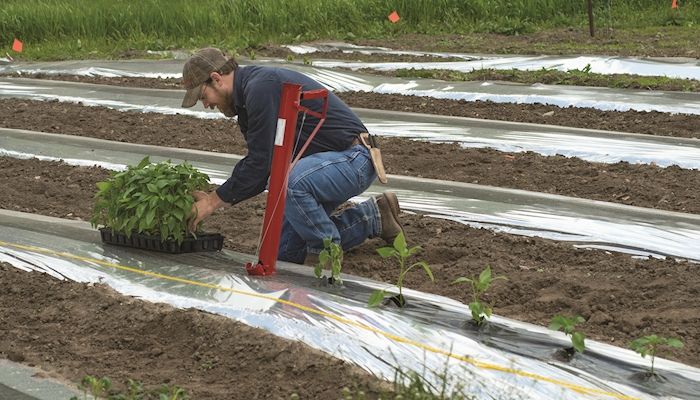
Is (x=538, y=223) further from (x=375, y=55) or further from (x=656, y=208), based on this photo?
(x=375, y=55)

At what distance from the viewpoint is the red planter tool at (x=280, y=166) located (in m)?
4.34

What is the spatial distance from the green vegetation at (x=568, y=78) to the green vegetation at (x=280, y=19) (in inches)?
189

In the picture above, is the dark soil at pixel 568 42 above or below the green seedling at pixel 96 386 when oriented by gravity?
above

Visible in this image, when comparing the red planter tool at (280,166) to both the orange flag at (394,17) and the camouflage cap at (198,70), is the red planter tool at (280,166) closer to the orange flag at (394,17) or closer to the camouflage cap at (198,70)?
the camouflage cap at (198,70)

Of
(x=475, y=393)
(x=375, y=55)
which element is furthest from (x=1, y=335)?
(x=375, y=55)

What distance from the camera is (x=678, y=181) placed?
6.17 meters

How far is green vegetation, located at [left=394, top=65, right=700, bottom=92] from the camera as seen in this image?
879 centimetres

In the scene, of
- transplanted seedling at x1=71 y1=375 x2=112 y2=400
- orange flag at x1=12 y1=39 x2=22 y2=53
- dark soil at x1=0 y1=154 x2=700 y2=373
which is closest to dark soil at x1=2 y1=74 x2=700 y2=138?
dark soil at x1=0 y1=154 x2=700 y2=373

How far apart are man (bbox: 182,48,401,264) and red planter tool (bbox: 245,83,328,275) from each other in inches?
4.8

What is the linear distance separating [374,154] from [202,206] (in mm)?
820

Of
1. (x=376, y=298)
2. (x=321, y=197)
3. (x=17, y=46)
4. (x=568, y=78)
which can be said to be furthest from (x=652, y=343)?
(x=17, y=46)

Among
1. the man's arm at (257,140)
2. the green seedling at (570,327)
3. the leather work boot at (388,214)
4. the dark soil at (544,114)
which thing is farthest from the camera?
the dark soil at (544,114)

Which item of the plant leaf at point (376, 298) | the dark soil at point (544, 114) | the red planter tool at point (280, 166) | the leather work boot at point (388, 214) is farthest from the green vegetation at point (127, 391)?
the dark soil at point (544, 114)

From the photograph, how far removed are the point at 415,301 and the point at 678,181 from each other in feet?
8.76
